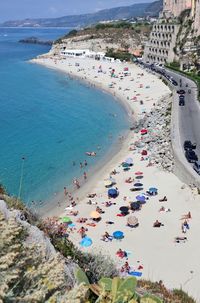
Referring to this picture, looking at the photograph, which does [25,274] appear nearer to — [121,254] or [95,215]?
[121,254]

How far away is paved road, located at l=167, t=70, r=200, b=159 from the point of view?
3666 centimetres

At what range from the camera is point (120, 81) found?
74.9 metres

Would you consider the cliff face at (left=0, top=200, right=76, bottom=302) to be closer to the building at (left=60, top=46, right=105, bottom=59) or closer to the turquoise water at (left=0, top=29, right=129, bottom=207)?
the turquoise water at (left=0, top=29, right=129, bottom=207)

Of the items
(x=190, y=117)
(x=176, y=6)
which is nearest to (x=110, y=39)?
(x=176, y=6)

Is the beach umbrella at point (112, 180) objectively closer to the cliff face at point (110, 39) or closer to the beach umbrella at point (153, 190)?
the beach umbrella at point (153, 190)

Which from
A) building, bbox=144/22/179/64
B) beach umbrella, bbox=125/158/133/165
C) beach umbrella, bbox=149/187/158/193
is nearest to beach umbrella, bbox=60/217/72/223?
beach umbrella, bbox=149/187/158/193

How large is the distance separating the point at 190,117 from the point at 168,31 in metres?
45.2

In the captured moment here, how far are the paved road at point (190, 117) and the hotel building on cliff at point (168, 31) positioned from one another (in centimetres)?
2362

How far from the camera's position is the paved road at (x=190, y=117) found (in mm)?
36656

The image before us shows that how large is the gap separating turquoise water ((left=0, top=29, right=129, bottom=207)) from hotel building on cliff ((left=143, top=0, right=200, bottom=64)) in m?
18.1

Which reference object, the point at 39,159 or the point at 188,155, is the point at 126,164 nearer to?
the point at 188,155

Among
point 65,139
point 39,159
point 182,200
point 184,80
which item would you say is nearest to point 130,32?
point 184,80

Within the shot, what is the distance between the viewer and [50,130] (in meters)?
49.8

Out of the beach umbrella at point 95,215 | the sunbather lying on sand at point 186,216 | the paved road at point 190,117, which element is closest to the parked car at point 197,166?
the paved road at point 190,117
